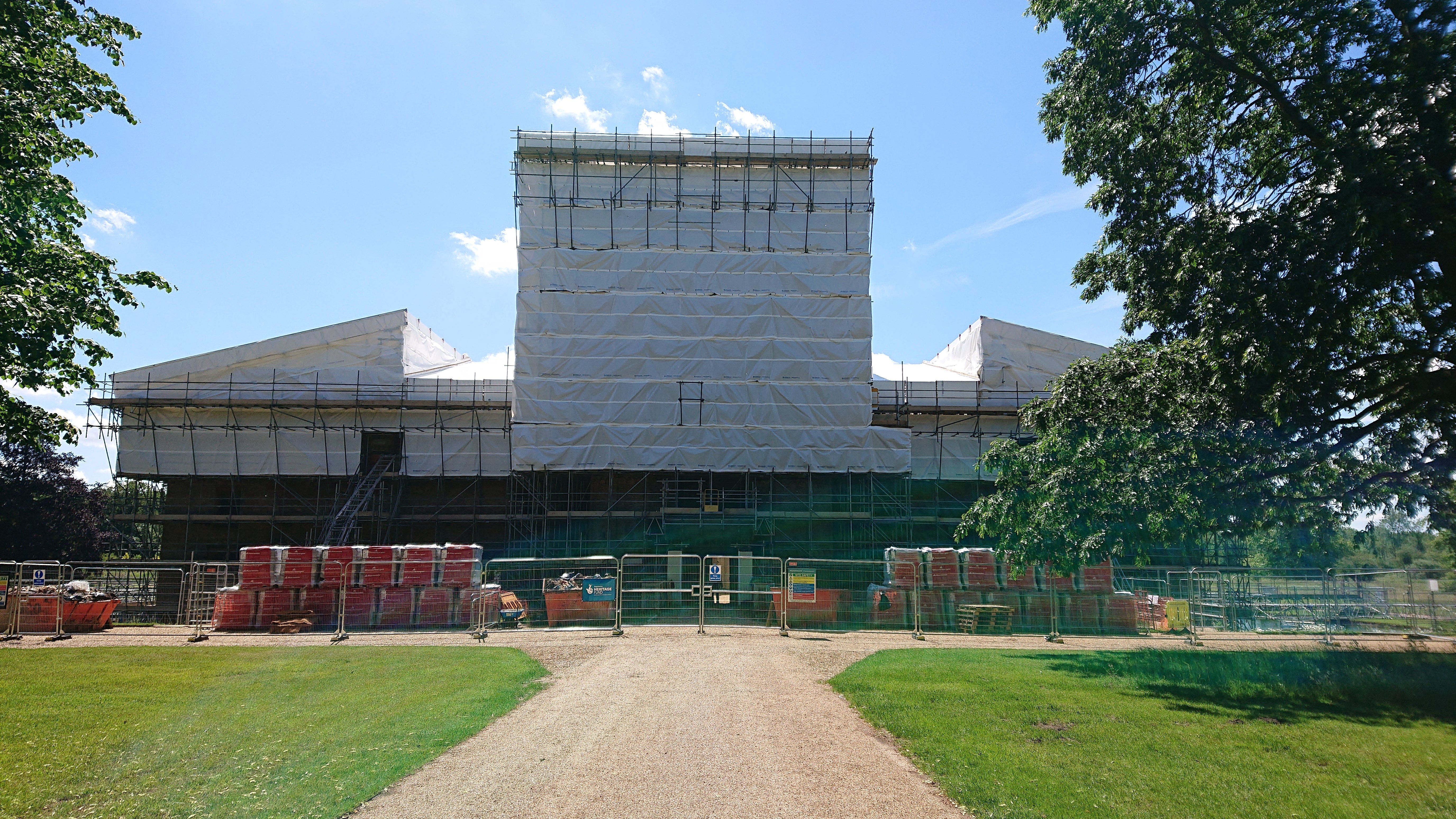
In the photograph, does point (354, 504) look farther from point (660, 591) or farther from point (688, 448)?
point (660, 591)

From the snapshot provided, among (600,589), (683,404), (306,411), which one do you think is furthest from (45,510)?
(600,589)

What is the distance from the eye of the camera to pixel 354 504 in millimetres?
31188

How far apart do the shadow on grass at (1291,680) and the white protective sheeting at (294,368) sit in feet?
87.1

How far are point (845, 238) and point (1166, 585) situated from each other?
16.3 meters

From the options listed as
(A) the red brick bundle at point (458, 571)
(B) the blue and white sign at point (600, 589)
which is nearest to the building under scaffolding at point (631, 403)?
(A) the red brick bundle at point (458, 571)

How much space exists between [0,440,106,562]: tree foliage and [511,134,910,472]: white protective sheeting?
21.2 metres

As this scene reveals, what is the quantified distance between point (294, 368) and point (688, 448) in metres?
15.5

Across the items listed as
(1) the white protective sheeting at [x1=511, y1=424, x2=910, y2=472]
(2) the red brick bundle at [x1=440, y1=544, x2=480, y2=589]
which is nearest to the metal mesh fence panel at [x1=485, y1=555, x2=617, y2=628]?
(2) the red brick bundle at [x1=440, y1=544, x2=480, y2=589]

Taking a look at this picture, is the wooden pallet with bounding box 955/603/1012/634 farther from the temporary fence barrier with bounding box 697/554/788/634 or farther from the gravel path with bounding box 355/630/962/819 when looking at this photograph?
the gravel path with bounding box 355/630/962/819

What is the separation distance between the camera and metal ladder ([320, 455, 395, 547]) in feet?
98.5

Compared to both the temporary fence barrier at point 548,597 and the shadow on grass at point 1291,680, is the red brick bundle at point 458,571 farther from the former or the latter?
the shadow on grass at point 1291,680

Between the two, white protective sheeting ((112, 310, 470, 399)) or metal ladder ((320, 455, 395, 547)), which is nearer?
metal ladder ((320, 455, 395, 547))

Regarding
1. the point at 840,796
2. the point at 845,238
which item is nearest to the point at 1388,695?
the point at 840,796

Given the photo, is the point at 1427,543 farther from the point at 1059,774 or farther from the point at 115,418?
the point at 115,418
